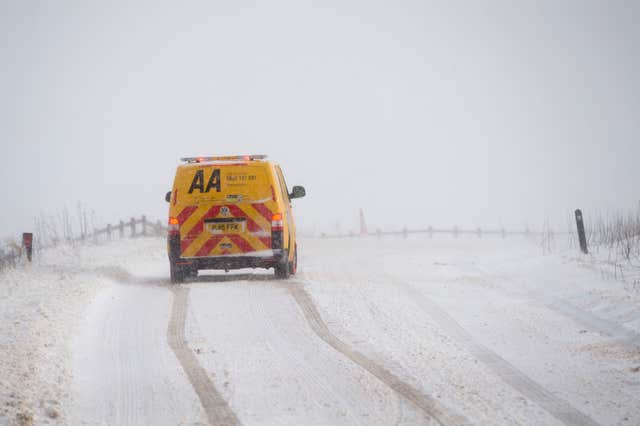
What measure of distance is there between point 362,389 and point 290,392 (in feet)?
1.85

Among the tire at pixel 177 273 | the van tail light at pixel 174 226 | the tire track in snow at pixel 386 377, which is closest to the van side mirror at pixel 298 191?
the van tail light at pixel 174 226

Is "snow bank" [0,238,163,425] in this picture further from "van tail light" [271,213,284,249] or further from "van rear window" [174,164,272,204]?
"van tail light" [271,213,284,249]

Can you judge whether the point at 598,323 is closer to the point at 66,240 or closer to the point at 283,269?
the point at 283,269

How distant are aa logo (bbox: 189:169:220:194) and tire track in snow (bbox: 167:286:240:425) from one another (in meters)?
3.08

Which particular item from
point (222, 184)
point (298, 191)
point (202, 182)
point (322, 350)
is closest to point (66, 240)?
point (298, 191)

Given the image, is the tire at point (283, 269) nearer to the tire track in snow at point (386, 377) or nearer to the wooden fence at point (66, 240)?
the tire track in snow at point (386, 377)

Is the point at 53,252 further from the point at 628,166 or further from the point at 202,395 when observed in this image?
the point at 628,166

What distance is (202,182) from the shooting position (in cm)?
1291

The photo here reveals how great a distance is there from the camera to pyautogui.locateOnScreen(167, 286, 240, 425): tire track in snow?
17.5 feet

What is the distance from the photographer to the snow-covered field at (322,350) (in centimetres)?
550

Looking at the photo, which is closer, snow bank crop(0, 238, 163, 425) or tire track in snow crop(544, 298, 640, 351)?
snow bank crop(0, 238, 163, 425)

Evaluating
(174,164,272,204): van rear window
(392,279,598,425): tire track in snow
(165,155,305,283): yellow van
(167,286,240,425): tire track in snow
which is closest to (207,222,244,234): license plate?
(165,155,305,283): yellow van

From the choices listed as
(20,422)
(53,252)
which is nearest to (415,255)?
(53,252)

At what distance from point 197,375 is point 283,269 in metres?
6.66
